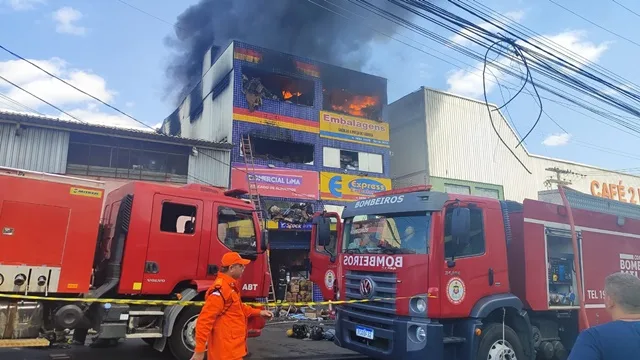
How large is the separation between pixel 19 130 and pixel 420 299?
14471mm

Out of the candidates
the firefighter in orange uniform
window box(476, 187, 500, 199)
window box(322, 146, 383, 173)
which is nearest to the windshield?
the firefighter in orange uniform

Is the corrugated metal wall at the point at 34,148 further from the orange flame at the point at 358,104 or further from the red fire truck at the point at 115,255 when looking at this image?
the orange flame at the point at 358,104

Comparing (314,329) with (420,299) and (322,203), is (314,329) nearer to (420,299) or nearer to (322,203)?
(420,299)

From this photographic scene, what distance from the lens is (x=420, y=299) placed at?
5.89m

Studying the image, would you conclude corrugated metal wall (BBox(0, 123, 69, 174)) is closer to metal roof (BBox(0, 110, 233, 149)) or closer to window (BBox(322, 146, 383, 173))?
metal roof (BBox(0, 110, 233, 149))

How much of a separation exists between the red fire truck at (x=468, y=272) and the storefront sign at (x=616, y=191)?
28.4m

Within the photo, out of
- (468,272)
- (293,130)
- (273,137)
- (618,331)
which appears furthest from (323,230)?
(293,130)

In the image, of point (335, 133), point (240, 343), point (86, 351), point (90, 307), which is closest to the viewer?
point (240, 343)

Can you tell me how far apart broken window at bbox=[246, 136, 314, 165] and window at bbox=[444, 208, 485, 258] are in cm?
1498

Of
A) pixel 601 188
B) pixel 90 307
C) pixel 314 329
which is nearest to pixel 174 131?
pixel 314 329

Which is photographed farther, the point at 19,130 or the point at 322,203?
the point at 322,203

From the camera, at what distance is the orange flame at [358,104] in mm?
24250

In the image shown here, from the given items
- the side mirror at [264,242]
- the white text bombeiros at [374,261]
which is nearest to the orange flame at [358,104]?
the side mirror at [264,242]

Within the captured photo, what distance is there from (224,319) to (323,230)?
370 cm
